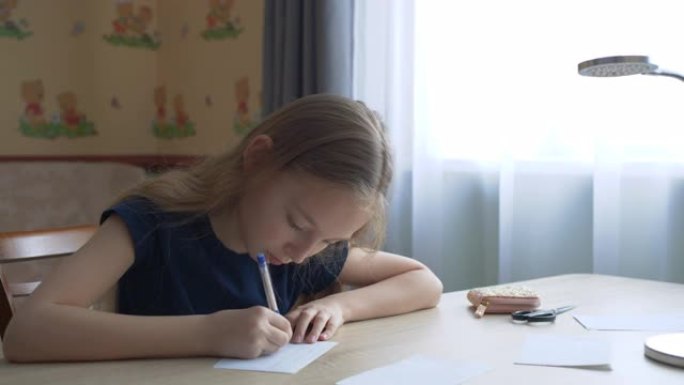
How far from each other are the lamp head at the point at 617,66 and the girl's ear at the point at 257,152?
1.60 ft

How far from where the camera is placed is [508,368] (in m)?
0.98

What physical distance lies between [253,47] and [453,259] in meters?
1.34

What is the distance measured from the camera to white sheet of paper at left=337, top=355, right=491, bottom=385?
36.1 inches

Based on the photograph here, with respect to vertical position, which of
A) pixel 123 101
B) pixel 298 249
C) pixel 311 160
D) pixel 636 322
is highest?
pixel 123 101

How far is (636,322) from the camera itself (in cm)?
123

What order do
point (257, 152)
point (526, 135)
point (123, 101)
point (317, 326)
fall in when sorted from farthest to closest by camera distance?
point (123, 101) → point (526, 135) → point (257, 152) → point (317, 326)

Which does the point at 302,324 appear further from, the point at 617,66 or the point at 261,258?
the point at 617,66

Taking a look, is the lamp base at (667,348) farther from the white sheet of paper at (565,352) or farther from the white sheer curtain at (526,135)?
the white sheer curtain at (526,135)

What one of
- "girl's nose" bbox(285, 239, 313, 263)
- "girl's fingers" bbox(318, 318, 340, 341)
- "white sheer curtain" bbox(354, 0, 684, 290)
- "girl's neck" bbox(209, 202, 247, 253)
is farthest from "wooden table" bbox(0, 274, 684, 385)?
"white sheer curtain" bbox(354, 0, 684, 290)

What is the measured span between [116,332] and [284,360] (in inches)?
8.2

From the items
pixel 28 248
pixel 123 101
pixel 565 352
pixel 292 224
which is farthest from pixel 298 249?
pixel 123 101

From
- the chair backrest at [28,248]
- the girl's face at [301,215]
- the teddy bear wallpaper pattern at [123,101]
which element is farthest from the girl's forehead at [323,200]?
the teddy bear wallpaper pattern at [123,101]

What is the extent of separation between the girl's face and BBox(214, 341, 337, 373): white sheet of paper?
16 centimetres

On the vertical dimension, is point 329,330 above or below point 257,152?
below
